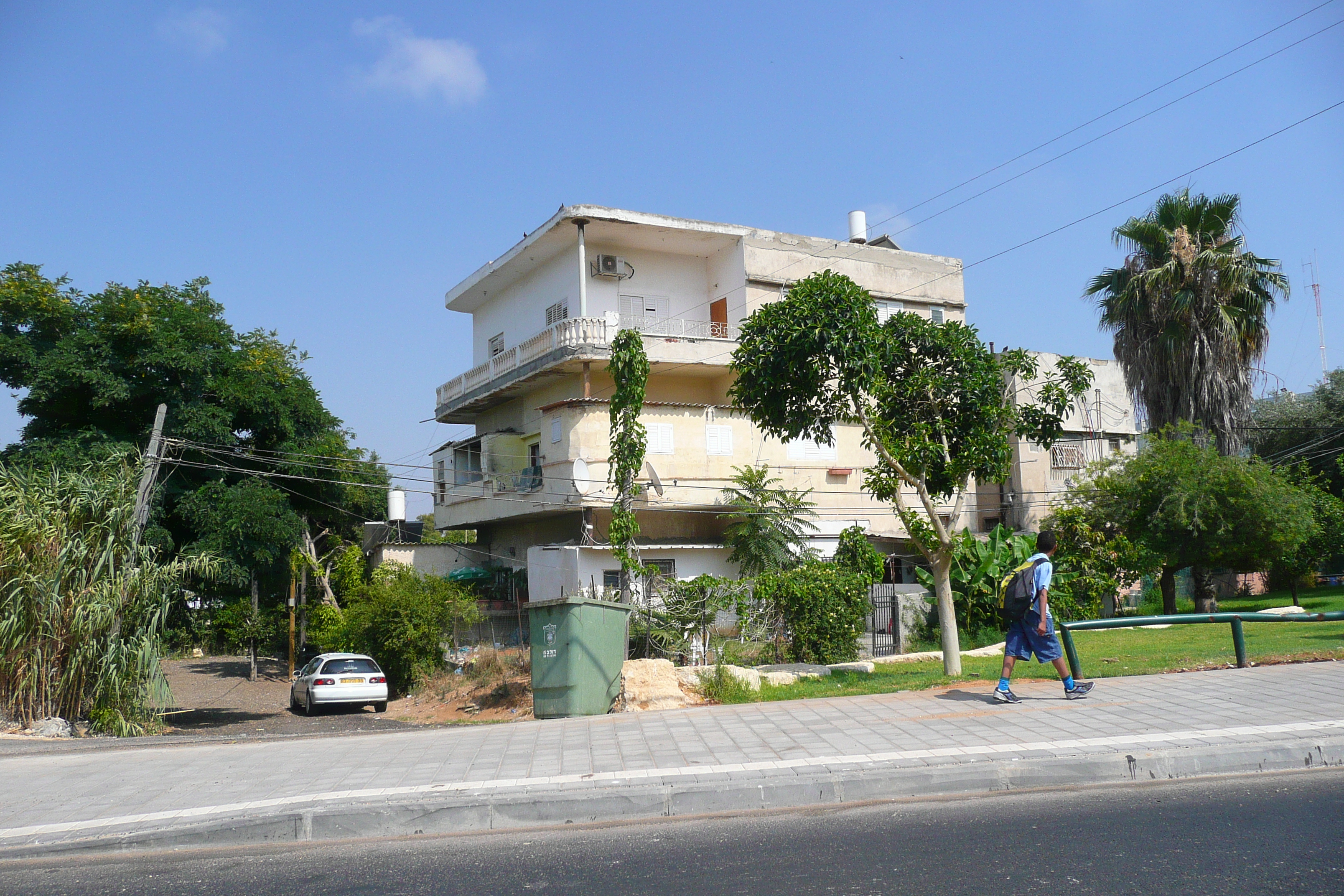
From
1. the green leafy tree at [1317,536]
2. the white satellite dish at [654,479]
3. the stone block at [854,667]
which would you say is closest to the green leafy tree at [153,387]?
the white satellite dish at [654,479]

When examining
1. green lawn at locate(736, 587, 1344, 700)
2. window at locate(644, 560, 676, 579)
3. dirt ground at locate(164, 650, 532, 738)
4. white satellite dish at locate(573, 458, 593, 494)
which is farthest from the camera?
window at locate(644, 560, 676, 579)

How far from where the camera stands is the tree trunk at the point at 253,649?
3241 cm

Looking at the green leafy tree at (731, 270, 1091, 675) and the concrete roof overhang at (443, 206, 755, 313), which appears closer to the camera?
the green leafy tree at (731, 270, 1091, 675)

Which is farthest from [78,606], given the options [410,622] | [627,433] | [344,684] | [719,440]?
[719,440]

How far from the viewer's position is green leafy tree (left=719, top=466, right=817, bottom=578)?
26.6 m

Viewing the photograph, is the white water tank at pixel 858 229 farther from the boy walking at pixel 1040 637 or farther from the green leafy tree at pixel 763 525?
the boy walking at pixel 1040 637

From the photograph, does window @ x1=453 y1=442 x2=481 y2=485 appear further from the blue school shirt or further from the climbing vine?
the blue school shirt

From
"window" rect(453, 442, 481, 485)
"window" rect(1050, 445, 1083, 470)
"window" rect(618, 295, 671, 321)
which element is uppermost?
"window" rect(618, 295, 671, 321)

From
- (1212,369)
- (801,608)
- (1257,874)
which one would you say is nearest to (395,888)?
(1257,874)

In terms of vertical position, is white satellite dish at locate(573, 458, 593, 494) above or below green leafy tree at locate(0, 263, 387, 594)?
below

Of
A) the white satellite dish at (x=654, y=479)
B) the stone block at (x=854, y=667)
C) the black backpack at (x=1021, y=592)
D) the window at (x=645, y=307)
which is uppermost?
the window at (x=645, y=307)

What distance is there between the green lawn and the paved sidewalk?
1.64 meters

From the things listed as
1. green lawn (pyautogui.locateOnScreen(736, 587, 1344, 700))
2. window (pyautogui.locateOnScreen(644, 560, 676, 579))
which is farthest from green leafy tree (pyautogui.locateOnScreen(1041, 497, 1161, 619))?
window (pyautogui.locateOnScreen(644, 560, 676, 579))

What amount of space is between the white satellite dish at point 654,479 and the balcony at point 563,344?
3576 millimetres
